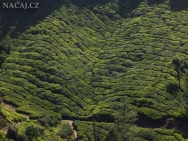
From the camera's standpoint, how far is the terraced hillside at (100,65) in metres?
72.7

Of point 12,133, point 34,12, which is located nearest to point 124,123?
point 12,133

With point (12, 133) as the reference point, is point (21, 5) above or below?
above

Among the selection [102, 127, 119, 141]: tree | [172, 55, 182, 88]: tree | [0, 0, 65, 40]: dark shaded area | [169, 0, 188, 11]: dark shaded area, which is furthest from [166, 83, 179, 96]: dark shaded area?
[0, 0, 65, 40]: dark shaded area

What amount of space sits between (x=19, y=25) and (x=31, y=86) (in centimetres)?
2935

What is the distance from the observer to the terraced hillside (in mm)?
72688

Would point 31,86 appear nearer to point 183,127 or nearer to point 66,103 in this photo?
point 66,103

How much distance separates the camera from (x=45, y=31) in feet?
317

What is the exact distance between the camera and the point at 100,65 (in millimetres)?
91625

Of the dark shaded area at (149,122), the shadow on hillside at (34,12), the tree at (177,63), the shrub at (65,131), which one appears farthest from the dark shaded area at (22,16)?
the dark shaded area at (149,122)

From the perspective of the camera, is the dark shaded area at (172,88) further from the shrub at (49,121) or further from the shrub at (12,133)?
the shrub at (12,133)

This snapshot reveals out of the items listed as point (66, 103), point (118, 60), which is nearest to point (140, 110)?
point (66, 103)

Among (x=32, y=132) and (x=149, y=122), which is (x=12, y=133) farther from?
→ (x=149, y=122)

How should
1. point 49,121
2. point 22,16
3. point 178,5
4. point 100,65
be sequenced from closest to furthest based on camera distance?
point 49,121, point 100,65, point 22,16, point 178,5

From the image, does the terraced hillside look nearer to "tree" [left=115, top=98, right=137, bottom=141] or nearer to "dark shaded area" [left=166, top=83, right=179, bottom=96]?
"dark shaded area" [left=166, top=83, right=179, bottom=96]
